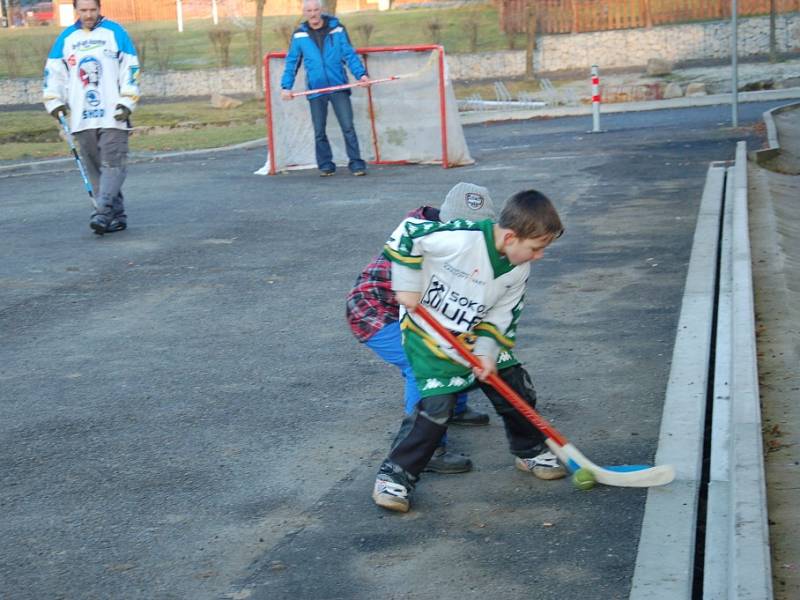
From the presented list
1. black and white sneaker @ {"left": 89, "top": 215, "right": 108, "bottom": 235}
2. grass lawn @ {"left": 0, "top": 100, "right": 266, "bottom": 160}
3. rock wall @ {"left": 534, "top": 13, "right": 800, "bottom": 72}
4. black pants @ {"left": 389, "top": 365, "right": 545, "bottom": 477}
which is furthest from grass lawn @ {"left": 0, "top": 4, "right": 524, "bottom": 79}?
black pants @ {"left": 389, "top": 365, "right": 545, "bottom": 477}

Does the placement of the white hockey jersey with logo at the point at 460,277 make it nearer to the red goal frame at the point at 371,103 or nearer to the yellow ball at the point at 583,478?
the yellow ball at the point at 583,478

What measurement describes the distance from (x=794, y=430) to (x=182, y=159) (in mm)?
13833

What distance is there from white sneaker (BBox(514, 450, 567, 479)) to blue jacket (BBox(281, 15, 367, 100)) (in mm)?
10739

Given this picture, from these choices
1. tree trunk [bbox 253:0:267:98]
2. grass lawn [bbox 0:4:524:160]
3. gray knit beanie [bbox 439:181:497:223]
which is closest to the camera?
gray knit beanie [bbox 439:181:497:223]

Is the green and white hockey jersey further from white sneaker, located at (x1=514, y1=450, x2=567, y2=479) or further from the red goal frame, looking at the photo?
the red goal frame

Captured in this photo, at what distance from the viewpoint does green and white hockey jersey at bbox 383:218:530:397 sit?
A: 4.43 metres

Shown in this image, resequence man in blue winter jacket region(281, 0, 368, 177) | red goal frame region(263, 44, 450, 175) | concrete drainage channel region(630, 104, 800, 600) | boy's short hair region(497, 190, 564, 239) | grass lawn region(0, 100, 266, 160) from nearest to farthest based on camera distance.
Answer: concrete drainage channel region(630, 104, 800, 600), boy's short hair region(497, 190, 564, 239), man in blue winter jacket region(281, 0, 368, 177), red goal frame region(263, 44, 450, 175), grass lawn region(0, 100, 266, 160)

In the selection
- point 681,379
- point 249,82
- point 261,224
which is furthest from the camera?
point 249,82

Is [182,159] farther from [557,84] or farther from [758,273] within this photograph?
[557,84]

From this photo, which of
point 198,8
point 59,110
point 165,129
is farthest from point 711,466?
point 198,8

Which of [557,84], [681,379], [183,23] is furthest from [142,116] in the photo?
[183,23]

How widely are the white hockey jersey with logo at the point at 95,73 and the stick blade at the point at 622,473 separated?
7.22m

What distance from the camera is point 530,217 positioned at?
4.29 meters

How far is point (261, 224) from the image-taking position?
11312 millimetres
